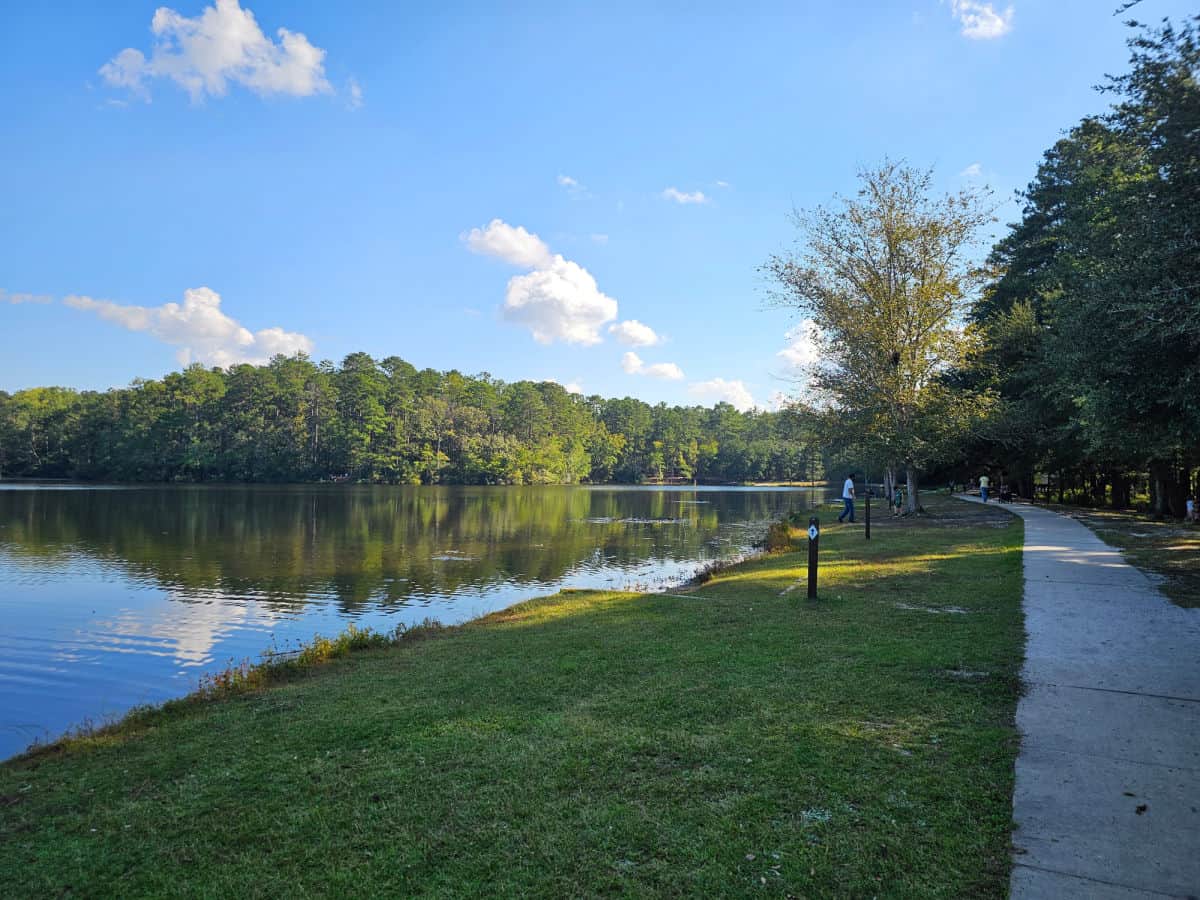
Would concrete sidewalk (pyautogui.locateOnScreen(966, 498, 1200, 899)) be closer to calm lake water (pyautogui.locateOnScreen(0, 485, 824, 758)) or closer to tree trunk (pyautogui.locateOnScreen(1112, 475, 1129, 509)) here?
calm lake water (pyautogui.locateOnScreen(0, 485, 824, 758))

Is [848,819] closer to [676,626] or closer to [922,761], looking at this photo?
[922,761]

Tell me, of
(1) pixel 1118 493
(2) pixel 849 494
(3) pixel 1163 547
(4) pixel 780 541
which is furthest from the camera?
(1) pixel 1118 493

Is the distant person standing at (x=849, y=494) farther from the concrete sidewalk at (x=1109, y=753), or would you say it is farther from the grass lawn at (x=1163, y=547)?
the concrete sidewalk at (x=1109, y=753)

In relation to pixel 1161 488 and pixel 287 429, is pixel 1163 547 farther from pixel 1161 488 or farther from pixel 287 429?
pixel 287 429

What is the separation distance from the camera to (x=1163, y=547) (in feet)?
49.2

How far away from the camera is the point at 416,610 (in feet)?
51.9

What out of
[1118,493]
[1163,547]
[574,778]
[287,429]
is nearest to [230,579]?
[574,778]

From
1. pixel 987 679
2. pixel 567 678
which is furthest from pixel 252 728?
pixel 987 679

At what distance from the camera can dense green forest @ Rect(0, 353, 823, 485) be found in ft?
328

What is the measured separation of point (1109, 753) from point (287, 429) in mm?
110049

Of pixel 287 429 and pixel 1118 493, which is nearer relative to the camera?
pixel 1118 493

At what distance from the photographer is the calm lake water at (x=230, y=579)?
1143cm

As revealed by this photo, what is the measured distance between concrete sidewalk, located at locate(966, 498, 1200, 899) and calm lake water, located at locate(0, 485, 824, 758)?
1001 cm

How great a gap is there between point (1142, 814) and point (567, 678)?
4559 millimetres
